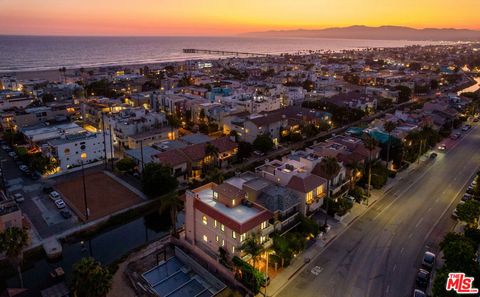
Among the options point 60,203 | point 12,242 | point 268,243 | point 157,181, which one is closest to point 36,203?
point 60,203

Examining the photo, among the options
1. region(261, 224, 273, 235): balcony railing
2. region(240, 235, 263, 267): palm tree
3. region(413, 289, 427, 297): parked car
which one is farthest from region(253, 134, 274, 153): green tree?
region(413, 289, 427, 297): parked car

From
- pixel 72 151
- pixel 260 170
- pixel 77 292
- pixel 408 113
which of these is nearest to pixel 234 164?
pixel 260 170

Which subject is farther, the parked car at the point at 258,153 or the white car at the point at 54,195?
the parked car at the point at 258,153

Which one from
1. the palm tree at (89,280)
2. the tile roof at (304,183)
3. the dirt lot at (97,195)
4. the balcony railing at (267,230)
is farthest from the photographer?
the dirt lot at (97,195)

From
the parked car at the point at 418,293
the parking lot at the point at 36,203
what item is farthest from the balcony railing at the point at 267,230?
the parking lot at the point at 36,203

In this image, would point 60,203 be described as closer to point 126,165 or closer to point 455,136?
point 126,165

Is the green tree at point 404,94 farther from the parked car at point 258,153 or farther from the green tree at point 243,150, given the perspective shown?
the green tree at point 243,150
